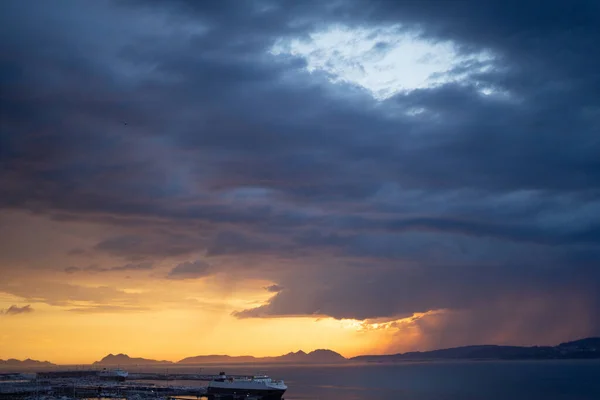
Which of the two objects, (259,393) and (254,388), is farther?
(254,388)

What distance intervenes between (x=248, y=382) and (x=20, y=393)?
189 ft

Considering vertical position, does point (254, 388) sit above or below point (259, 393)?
above

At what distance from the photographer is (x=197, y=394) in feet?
578

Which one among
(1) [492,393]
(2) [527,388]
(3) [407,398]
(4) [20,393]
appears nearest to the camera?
(4) [20,393]

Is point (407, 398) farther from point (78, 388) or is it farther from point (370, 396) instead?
point (78, 388)

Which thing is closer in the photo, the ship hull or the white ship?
the ship hull

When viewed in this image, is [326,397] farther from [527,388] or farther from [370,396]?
[527,388]

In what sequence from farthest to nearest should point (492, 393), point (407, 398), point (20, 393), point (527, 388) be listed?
point (527, 388) → point (492, 393) → point (407, 398) → point (20, 393)

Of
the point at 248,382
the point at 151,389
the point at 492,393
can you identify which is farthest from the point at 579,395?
the point at 151,389

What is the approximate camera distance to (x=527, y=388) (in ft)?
642

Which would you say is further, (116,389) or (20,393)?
(116,389)

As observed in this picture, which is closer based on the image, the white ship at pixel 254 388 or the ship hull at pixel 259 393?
the ship hull at pixel 259 393

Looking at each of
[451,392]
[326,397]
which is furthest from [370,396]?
[451,392]

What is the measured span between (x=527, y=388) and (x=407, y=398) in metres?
54.2
